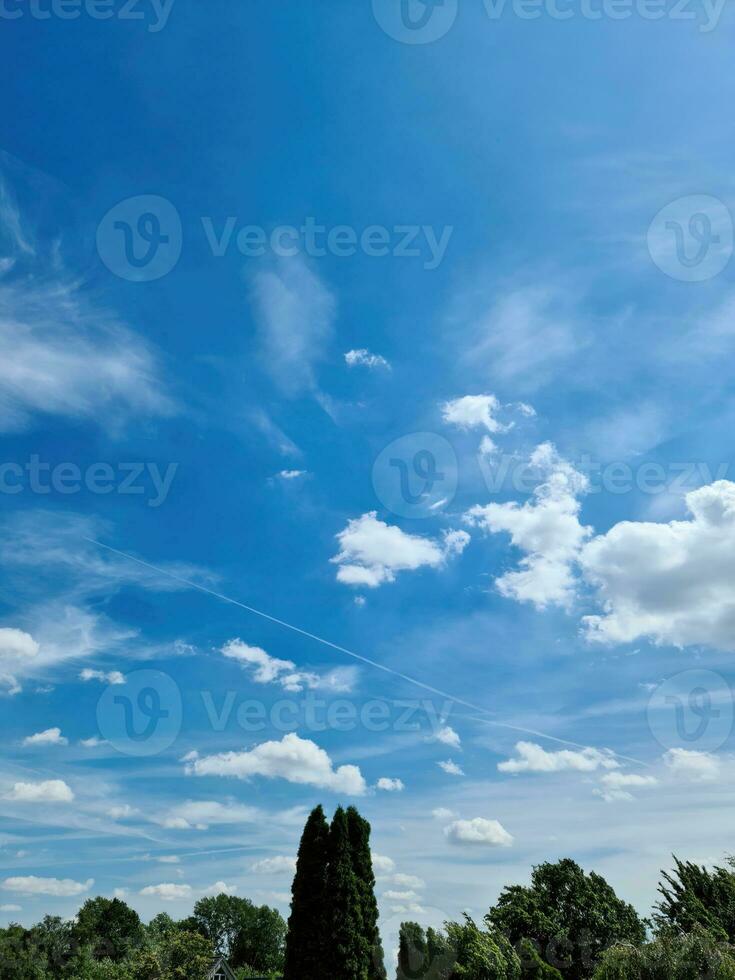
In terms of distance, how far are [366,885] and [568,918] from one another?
1688 centimetres

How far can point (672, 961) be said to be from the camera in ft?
82.3

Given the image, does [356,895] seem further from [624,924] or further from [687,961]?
[624,924]

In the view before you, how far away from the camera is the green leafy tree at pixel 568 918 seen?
42.2 metres

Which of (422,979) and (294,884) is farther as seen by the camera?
(422,979)

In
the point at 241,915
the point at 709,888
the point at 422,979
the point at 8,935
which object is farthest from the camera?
the point at 241,915

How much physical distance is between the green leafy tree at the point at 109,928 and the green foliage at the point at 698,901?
61.9 metres

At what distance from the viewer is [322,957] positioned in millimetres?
32531

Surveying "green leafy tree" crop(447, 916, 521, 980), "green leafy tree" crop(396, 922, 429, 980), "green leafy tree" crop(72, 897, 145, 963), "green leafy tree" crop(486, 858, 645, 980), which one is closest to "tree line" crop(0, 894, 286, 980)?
"green leafy tree" crop(72, 897, 145, 963)

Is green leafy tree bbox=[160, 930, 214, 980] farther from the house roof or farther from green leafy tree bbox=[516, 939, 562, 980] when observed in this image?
green leafy tree bbox=[516, 939, 562, 980]

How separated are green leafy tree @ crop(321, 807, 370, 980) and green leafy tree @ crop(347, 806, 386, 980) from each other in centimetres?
36

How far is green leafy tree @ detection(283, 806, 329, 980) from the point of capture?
3266cm

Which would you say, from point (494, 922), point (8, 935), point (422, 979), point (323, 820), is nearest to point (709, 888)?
point (494, 922)

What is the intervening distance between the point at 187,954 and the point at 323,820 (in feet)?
106

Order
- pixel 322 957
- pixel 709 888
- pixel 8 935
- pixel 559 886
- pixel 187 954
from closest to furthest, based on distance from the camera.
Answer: pixel 322 957, pixel 709 888, pixel 559 886, pixel 187 954, pixel 8 935
